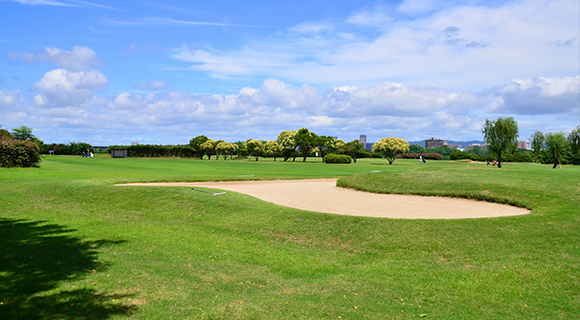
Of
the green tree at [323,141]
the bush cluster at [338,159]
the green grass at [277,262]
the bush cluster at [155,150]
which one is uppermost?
the green tree at [323,141]

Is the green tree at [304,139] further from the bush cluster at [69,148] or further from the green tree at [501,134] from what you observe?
the bush cluster at [69,148]

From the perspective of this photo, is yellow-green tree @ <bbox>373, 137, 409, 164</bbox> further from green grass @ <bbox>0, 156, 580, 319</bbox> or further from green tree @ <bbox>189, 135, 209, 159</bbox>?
green grass @ <bbox>0, 156, 580, 319</bbox>

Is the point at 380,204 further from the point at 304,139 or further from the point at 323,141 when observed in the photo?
the point at 323,141

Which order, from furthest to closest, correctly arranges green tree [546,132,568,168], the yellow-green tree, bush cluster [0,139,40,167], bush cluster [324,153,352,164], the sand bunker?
bush cluster [324,153,352,164] → the yellow-green tree → green tree [546,132,568,168] → bush cluster [0,139,40,167] → the sand bunker

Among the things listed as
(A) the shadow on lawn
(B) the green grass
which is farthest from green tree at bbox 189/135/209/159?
(A) the shadow on lawn

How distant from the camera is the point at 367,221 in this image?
12609 mm

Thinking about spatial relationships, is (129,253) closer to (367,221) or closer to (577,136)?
(367,221)

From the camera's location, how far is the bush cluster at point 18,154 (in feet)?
106

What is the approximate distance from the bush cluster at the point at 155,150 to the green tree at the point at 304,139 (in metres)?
29.5

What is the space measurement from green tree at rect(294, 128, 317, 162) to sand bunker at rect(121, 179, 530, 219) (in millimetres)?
54842

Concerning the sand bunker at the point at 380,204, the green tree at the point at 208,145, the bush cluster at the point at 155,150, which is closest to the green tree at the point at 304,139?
the green tree at the point at 208,145

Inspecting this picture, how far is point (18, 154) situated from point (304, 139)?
51.8 meters

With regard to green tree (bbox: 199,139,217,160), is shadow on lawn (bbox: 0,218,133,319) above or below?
below

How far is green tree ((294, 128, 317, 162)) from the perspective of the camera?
3036 inches
